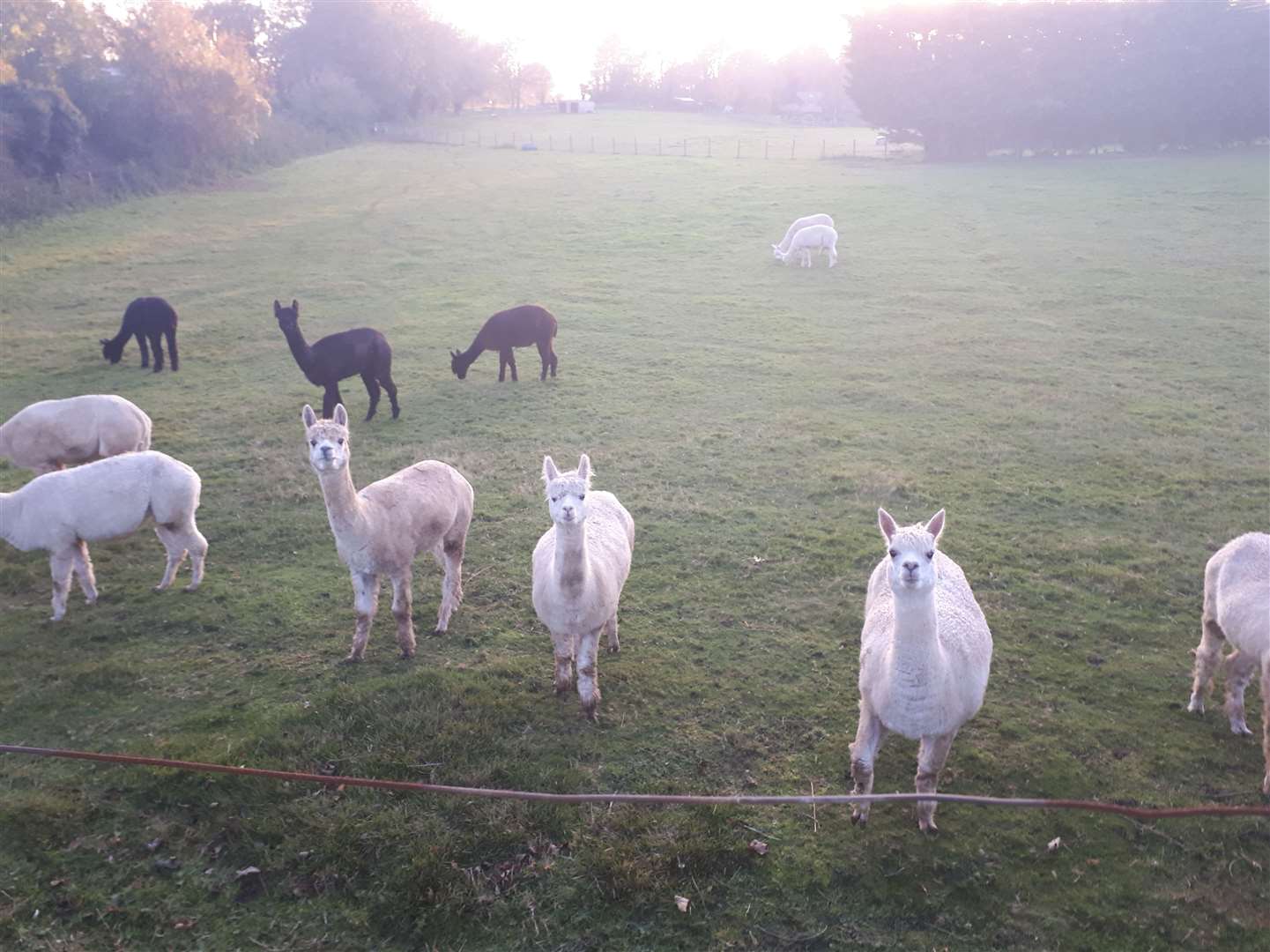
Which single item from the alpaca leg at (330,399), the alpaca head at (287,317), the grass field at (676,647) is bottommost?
the grass field at (676,647)

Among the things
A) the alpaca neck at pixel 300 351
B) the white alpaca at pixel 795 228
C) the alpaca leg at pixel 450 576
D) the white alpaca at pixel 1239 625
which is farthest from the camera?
the white alpaca at pixel 795 228

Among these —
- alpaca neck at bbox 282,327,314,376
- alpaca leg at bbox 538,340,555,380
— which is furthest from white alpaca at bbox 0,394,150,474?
alpaca leg at bbox 538,340,555,380

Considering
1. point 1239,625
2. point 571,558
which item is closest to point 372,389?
point 571,558

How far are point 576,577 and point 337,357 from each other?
7.68 meters

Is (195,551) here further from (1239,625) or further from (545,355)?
(1239,625)

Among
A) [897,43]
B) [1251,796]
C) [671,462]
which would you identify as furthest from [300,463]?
[897,43]

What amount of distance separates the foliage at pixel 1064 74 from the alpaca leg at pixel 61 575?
132 ft

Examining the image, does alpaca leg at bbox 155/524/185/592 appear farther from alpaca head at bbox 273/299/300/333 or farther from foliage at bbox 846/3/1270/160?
foliage at bbox 846/3/1270/160

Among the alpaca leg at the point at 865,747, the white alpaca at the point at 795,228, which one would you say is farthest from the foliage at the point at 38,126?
the alpaca leg at the point at 865,747

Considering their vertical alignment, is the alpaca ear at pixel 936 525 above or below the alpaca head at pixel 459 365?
above

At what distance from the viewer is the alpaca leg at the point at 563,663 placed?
5.91 m

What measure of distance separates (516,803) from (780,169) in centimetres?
3563

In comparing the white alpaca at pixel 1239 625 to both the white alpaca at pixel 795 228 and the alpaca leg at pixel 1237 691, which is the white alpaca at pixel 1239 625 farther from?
the white alpaca at pixel 795 228

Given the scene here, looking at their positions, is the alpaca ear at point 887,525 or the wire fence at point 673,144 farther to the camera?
the wire fence at point 673,144
